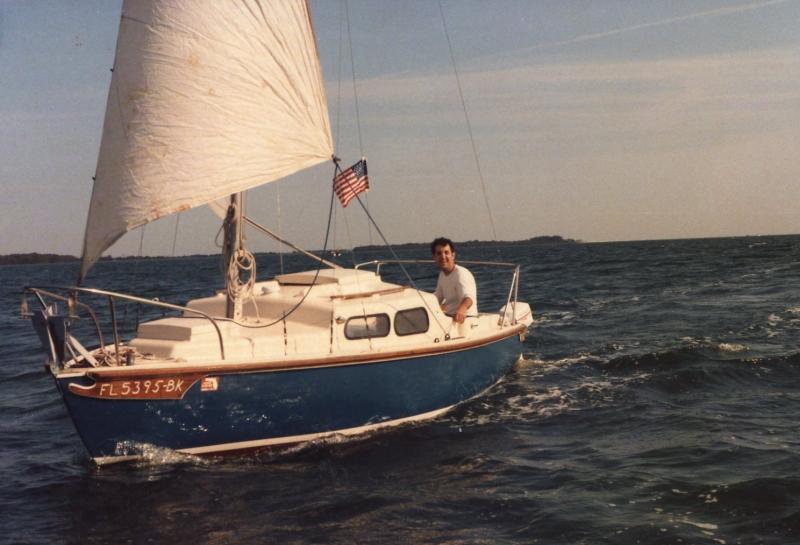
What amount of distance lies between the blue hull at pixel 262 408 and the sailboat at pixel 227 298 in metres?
0.02

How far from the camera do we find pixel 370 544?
332 inches

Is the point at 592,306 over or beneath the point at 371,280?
beneath

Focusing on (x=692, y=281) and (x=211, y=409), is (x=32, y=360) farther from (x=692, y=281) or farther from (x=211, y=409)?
(x=692, y=281)

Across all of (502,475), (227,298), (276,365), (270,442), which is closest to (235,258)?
(227,298)

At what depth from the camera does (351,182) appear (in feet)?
43.0

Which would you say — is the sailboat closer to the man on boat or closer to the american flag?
the american flag

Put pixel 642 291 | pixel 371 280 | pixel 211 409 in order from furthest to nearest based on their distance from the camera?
pixel 642 291 < pixel 371 280 < pixel 211 409

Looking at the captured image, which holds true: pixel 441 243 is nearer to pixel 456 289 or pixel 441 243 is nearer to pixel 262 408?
pixel 456 289

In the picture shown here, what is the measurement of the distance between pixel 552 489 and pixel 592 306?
20.2 meters

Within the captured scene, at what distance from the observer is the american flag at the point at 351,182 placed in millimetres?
12992

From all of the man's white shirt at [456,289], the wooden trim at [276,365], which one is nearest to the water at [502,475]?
the wooden trim at [276,365]

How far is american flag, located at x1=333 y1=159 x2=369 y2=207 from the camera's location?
42.6 feet

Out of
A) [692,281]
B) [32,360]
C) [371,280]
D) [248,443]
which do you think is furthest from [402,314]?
[692,281]

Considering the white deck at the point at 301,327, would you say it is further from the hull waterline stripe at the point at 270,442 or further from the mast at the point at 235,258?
the hull waterline stripe at the point at 270,442
